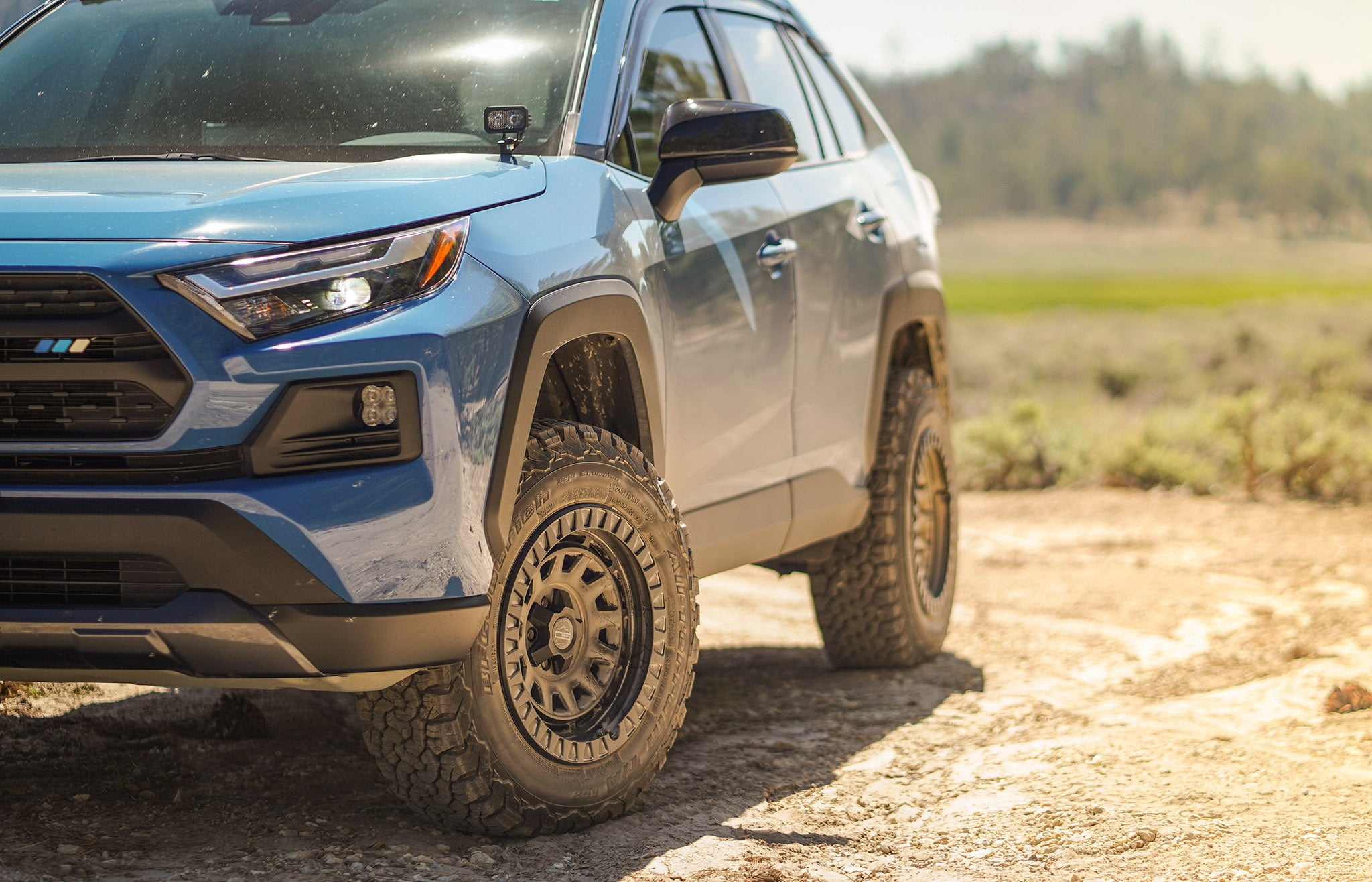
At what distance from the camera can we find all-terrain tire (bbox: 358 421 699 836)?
325cm

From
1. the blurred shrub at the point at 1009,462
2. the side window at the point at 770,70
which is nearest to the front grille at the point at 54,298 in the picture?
the side window at the point at 770,70

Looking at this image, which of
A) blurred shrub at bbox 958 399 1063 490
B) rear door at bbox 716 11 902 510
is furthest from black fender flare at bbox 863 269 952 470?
blurred shrub at bbox 958 399 1063 490

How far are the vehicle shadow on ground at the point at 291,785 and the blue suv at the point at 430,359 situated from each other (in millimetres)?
182

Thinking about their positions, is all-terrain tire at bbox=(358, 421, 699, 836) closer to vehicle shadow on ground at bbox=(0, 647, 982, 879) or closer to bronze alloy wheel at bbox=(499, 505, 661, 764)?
bronze alloy wheel at bbox=(499, 505, 661, 764)

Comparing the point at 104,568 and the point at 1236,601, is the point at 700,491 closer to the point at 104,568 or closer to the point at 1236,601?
the point at 104,568

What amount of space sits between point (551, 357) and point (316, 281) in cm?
74

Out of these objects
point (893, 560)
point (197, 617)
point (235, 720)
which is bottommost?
point (235, 720)

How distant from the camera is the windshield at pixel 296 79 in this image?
12.3ft

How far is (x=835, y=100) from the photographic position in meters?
5.57

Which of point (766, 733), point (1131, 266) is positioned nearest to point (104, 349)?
point (766, 733)

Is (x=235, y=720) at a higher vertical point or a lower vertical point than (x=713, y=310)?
lower

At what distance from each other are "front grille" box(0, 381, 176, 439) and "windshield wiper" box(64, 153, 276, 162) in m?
0.86

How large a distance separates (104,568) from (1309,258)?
364 ft

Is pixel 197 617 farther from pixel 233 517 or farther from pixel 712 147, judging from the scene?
pixel 712 147
